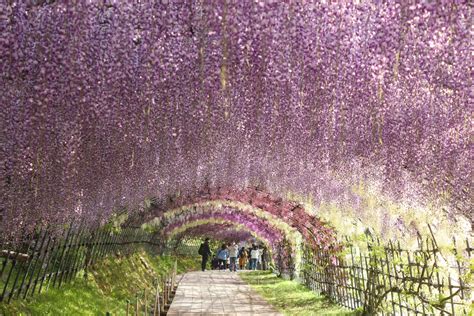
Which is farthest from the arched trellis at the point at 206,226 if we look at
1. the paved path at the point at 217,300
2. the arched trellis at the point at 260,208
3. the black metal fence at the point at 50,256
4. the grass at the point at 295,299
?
the black metal fence at the point at 50,256

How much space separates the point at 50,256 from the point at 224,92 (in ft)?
14.2

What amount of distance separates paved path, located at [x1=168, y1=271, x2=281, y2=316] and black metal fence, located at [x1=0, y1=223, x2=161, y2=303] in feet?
6.39

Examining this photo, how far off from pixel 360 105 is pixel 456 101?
3.46 ft

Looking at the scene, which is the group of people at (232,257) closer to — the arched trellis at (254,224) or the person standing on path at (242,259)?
the person standing on path at (242,259)

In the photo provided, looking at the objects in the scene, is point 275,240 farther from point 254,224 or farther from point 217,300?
point 217,300

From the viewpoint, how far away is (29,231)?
878 cm

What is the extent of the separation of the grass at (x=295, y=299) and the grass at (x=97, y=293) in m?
2.94

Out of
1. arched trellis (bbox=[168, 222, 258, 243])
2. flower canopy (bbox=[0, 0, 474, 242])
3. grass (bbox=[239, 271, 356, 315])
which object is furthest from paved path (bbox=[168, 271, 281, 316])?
arched trellis (bbox=[168, 222, 258, 243])

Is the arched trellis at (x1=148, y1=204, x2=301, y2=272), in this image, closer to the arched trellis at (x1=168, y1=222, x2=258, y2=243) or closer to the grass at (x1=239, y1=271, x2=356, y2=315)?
the grass at (x1=239, y1=271, x2=356, y2=315)

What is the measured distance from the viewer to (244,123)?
28.7ft

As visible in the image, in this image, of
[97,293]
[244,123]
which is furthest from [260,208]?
[244,123]

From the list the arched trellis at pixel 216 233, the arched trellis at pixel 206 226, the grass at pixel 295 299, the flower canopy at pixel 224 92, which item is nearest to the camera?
the flower canopy at pixel 224 92

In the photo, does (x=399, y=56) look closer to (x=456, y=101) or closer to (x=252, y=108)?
(x=456, y=101)

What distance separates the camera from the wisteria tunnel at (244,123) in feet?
18.0
